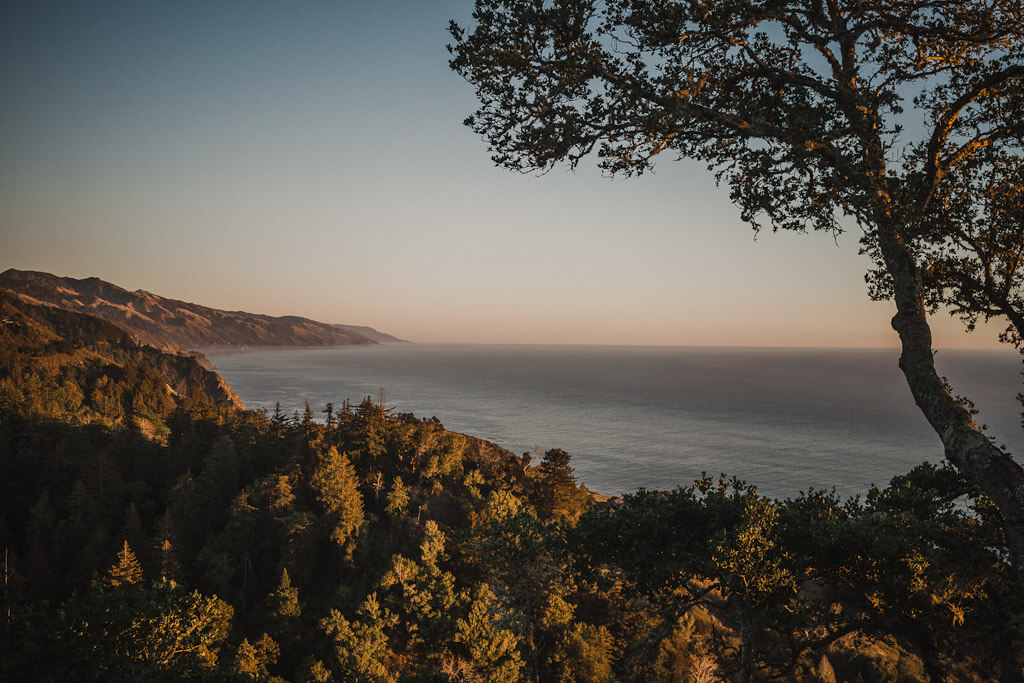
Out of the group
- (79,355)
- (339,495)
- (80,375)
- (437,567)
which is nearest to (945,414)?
(437,567)

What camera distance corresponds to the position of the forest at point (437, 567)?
36.2 feet

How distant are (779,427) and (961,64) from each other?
379 feet

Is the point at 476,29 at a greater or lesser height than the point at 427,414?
greater

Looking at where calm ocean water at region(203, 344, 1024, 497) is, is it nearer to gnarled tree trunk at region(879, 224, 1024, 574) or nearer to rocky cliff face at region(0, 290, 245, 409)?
rocky cliff face at region(0, 290, 245, 409)

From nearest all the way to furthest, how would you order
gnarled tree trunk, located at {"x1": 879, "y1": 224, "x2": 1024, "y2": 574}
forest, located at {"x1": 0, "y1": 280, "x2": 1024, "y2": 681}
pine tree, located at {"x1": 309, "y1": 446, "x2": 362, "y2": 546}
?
gnarled tree trunk, located at {"x1": 879, "y1": 224, "x2": 1024, "y2": 574}
forest, located at {"x1": 0, "y1": 280, "x2": 1024, "y2": 681}
pine tree, located at {"x1": 309, "y1": 446, "x2": 362, "y2": 546}

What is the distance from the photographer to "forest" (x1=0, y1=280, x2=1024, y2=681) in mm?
11039

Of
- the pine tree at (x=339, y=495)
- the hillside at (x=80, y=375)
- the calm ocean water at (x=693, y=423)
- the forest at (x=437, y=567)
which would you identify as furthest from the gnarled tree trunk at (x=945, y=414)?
the hillside at (x=80, y=375)

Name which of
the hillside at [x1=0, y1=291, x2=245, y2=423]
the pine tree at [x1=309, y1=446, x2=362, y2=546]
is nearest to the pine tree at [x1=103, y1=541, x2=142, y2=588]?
the pine tree at [x1=309, y1=446, x2=362, y2=546]

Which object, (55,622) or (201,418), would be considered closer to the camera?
(55,622)

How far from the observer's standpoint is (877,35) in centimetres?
895

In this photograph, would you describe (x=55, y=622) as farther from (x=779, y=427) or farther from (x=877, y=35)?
(x=779, y=427)

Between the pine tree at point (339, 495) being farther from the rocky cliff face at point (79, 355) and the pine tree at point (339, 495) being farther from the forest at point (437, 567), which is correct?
the rocky cliff face at point (79, 355)

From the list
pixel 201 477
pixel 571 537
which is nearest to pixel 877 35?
pixel 571 537

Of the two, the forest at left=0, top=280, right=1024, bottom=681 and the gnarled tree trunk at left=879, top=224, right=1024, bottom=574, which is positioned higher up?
the gnarled tree trunk at left=879, top=224, right=1024, bottom=574
